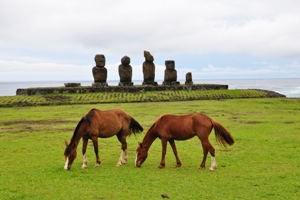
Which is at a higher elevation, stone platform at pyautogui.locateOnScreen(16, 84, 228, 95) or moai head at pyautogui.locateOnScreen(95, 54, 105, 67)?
moai head at pyautogui.locateOnScreen(95, 54, 105, 67)

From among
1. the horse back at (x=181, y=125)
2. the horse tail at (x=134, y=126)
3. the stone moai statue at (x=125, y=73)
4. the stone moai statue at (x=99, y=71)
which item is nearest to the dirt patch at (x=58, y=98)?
the stone moai statue at (x=99, y=71)

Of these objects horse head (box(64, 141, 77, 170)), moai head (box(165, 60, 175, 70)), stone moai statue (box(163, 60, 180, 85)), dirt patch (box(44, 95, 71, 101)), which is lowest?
horse head (box(64, 141, 77, 170))

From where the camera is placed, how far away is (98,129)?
1040 cm

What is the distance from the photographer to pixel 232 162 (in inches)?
423

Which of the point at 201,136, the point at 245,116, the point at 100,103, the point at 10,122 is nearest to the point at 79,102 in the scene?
the point at 100,103

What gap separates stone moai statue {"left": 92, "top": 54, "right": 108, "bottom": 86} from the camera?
4278cm

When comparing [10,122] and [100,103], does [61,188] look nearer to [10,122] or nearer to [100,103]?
[10,122]

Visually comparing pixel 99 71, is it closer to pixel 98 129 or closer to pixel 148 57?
pixel 148 57

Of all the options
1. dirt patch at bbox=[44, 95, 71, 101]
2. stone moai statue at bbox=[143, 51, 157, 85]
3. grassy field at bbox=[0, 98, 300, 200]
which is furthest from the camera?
stone moai statue at bbox=[143, 51, 157, 85]

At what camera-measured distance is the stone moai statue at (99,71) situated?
4278cm

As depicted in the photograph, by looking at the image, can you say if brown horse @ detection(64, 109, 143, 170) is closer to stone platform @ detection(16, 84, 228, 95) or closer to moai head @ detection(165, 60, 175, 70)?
stone platform @ detection(16, 84, 228, 95)

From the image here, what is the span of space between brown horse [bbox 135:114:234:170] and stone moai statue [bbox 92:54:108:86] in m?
33.6

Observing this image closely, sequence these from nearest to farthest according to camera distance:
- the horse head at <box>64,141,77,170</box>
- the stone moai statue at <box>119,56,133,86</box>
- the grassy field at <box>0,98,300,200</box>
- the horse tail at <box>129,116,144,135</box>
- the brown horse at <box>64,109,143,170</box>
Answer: the grassy field at <box>0,98,300,200</box>, the horse head at <box>64,141,77,170</box>, the brown horse at <box>64,109,143,170</box>, the horse tail at <box>129,116,144,135</box>, the stone moai statue at <box>119,56,133,86</box>

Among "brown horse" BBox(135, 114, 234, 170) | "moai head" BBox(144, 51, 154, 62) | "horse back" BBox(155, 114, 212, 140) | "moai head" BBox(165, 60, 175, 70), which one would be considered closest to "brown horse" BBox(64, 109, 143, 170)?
"brown horse" BBox(135, 114, 234, 170)
